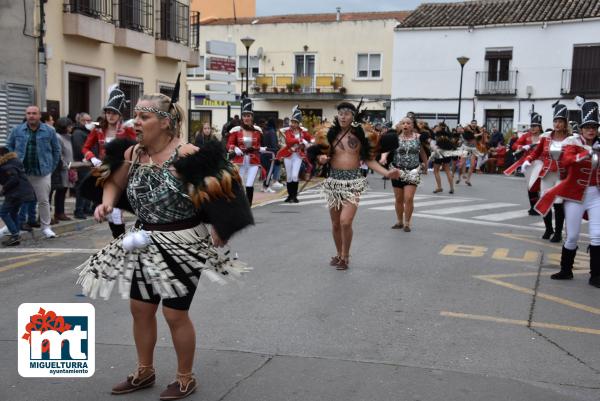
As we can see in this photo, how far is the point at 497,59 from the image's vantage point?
1492 inches

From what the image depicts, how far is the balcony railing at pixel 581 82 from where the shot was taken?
116 feet

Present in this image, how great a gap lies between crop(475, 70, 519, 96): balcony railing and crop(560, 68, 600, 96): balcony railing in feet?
8.20

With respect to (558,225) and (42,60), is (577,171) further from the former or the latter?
(42,60)

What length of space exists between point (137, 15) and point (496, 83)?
2276cm

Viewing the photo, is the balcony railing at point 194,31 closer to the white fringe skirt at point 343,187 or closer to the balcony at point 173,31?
the balcony at point 173,31

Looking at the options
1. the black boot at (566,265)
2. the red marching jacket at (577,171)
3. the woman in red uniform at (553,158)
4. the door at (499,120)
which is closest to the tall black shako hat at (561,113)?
the woman in red uniform at (553,158)

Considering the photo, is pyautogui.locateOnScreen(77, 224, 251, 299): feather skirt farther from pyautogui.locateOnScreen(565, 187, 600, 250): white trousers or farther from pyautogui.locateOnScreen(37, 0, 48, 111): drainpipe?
pyautogui.locateOnScreen(37, 0, 48, 111): drainpipe

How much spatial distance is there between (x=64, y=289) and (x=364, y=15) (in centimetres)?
4294

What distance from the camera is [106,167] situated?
14.7ft

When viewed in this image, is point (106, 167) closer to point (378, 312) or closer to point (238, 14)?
point (378, 312)

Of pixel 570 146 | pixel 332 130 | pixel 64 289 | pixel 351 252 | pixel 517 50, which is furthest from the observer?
pixel 517 50

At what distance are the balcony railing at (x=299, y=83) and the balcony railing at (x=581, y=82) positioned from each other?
13.6 metres

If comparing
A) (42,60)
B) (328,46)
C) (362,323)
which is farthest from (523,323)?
(328,46)

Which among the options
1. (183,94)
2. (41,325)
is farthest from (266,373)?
(183,94)
